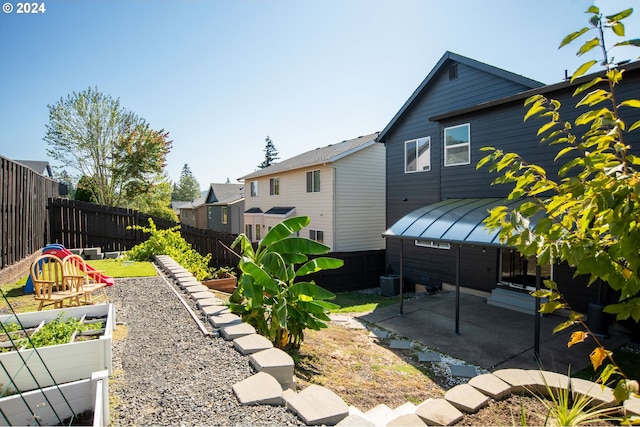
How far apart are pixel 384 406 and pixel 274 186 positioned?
61.5 ft

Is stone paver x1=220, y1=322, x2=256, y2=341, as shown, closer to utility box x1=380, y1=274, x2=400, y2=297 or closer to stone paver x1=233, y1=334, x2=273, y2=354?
stone paver x1=233, y1=334, x2=273, y2=354

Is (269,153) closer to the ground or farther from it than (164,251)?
farther from it

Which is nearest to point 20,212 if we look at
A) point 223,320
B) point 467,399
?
point 223,320

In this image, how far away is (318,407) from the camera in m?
2.76

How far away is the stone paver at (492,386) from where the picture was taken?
314cm

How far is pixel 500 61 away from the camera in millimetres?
11625

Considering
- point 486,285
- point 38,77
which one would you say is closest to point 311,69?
point 38,77

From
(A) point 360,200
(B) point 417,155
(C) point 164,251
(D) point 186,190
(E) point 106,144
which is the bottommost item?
(C) point 164,251

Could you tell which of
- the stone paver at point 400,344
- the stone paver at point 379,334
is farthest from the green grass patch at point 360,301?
the stone paver at point 400,344

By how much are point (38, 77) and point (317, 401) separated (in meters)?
12.7

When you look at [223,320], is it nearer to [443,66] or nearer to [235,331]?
[235,331]

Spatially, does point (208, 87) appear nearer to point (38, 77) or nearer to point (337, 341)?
point (38, 77)

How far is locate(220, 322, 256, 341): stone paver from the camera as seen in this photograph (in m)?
4.32

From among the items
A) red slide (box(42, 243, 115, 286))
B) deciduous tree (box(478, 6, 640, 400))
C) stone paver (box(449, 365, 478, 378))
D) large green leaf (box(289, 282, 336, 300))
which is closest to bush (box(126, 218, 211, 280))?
red slide (box(42, 243, 115, 286))
